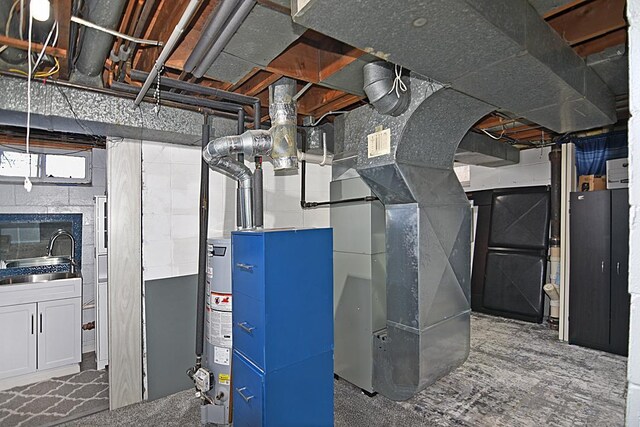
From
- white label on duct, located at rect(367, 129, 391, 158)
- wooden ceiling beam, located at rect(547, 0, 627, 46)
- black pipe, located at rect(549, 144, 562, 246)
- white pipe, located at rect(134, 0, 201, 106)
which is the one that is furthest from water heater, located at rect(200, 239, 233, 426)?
black pipe, located at rect(549, 144, 562, 246)

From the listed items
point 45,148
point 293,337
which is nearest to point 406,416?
point 293,337

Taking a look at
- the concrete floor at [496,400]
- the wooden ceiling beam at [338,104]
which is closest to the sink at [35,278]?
the concrete floor at [496,400]

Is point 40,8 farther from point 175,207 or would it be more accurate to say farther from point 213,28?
Answer: point 175,207

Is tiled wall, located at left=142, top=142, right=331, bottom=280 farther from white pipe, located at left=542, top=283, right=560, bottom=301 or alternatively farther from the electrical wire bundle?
white pipe, located at left=542, top=283, right=560, bottom=301

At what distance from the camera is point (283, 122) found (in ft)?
7.23

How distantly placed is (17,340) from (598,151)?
21.4 ft

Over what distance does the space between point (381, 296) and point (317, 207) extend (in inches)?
46.7

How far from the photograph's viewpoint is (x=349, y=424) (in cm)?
233

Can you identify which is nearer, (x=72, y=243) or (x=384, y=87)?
(x=384, y=87)

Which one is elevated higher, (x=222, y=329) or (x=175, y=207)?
(x=175, y=207)

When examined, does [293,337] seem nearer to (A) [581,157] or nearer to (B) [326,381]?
(B) [326,381]

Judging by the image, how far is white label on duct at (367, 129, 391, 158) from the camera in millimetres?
2305

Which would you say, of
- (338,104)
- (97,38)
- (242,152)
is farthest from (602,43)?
(97,38)

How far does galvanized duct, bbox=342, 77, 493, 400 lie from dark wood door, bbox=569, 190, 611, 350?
1.81 m
